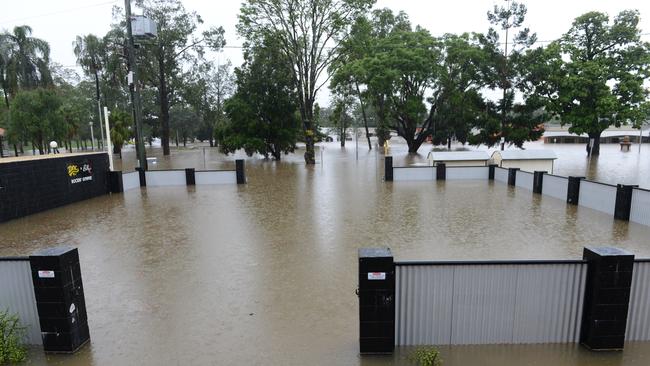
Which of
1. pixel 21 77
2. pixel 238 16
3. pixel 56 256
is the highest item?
pixel 238 16

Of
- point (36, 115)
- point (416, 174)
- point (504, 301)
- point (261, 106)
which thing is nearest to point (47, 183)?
point (504, 301)

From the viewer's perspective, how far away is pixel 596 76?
31.9 meters

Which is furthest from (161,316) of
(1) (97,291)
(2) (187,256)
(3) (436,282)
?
(3) (436,282)

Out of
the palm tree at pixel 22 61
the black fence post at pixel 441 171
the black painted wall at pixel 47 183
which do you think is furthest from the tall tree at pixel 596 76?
the palm tree at pixel 22 61

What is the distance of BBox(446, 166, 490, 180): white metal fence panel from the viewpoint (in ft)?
66.6

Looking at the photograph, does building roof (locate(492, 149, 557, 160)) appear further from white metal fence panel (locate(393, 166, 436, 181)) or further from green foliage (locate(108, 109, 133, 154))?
green foliage (locate(108, 109, 133, 154))

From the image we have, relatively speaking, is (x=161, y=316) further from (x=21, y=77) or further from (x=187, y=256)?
(x=21, y=77)

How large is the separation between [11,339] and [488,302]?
18.7ft

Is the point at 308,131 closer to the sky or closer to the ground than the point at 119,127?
closer to the ground

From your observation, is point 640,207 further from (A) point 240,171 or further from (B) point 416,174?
(A) point 240,171

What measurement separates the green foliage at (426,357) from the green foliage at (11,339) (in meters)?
4.61

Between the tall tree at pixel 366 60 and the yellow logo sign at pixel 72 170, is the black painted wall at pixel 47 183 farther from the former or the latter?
the tall tree at pixel 366 60

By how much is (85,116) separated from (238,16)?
33.4 m

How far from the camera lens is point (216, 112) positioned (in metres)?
56.1
